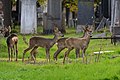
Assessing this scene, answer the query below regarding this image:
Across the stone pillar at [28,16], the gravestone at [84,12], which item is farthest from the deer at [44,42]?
the gravestone at [84,12]

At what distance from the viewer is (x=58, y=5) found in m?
34.4

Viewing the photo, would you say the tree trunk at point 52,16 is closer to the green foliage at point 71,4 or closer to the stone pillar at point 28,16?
the stone pillar at point 28,16

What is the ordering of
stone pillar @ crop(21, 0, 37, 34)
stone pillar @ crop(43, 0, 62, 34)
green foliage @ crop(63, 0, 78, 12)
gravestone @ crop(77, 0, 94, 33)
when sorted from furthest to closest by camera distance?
green foliage @ crop(63, 0, 78, 12), stone pillar @ crop(43, 0, 62, 34), gravestone @ crop(77, 0, 94, 33), stone pillar @ crop(21, 0, 37, 34)

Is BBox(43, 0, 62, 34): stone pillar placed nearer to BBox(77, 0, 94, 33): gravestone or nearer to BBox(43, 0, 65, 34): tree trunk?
BBox(43, 0, 65, 34): tree trunk

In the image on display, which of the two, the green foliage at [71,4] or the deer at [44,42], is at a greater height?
the green foliage at [71,4]

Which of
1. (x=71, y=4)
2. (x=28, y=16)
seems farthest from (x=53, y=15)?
(x=71, y=4)

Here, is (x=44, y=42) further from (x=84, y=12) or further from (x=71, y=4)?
(x=71, y=4)

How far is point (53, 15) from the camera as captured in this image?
34.1 meters

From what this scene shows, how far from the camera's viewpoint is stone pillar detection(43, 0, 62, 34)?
33.9 meters

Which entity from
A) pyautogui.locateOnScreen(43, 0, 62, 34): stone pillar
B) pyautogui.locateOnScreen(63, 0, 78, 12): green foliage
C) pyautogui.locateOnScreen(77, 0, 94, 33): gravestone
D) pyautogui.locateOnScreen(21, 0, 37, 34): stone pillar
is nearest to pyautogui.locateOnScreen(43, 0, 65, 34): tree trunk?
pyautogui.locateOnScreen(43, 0, 62, 34): stone pillar

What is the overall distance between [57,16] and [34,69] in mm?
20306

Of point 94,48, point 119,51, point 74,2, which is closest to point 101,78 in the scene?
point 119,51

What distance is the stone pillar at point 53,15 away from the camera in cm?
3394

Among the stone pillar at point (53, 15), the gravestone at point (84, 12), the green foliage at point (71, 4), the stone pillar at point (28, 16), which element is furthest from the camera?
the green foliage at point (71, 4)
